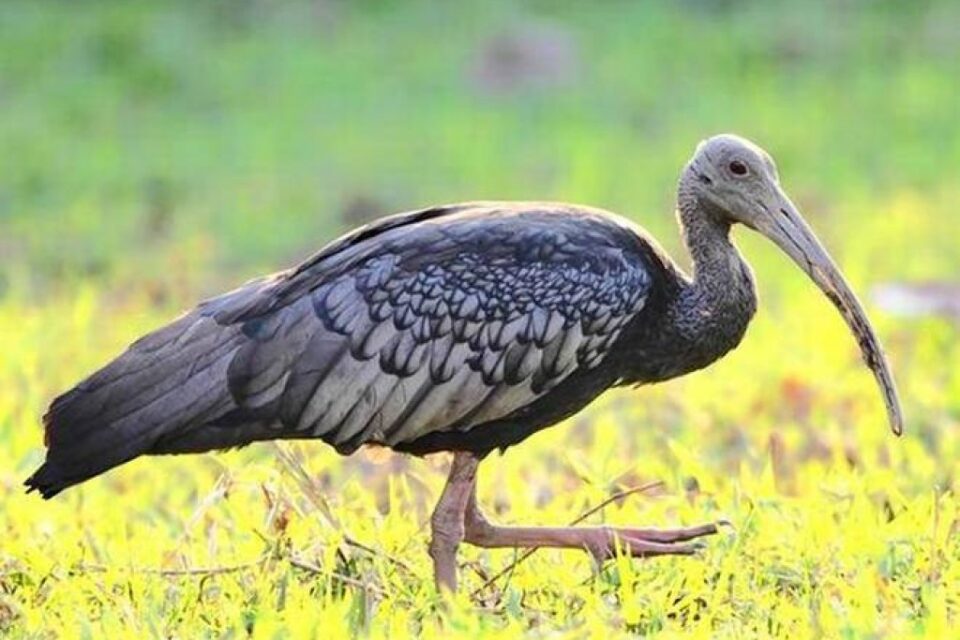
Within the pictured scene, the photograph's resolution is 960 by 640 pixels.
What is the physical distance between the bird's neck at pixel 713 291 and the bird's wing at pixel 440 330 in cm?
22

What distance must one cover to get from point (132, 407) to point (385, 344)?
0.68m

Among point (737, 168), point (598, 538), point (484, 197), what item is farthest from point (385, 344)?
point (484, 197)

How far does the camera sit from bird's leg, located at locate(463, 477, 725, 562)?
256 inches

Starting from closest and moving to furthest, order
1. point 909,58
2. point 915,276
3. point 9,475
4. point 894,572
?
point 894,572, point 9,475, point 915,276, point 909,58

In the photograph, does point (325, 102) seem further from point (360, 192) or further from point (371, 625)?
point (371, 625)

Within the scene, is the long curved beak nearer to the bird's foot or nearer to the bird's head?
the bird's head

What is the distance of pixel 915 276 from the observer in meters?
11.7

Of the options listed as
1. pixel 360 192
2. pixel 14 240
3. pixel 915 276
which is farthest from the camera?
pixel 360 192

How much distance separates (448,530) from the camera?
21.2 ft

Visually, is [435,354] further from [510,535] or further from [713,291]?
[713,291]

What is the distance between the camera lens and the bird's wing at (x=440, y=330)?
6426 mm

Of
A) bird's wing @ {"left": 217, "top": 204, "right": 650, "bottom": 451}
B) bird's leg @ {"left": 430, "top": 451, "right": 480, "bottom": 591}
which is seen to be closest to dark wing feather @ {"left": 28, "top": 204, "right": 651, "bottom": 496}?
bird's wing @ {"left": 217, "top": 204, "right": 650, "bottom": 451}

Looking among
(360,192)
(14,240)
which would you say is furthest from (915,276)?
(14,240)

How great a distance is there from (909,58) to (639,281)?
1102 centimetres
